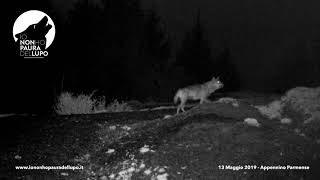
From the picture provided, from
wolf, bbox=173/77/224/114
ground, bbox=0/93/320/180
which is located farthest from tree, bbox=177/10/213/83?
ground, bbox=0/93/320/180

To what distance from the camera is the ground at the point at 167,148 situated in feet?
21.9

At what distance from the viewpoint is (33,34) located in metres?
15.0

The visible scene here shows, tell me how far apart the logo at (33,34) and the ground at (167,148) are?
5.95m

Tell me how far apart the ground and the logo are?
5949mm

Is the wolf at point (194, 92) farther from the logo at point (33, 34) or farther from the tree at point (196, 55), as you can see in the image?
the tree at point (196, 55)

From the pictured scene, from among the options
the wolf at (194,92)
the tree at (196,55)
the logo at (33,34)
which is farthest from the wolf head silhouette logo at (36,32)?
the tree at (196,55)

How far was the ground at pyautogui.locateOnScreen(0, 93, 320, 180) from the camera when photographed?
6672 mm

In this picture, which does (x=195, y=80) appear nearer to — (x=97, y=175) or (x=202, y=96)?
(x=202, y=96)

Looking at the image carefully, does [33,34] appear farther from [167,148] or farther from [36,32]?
[167,148]

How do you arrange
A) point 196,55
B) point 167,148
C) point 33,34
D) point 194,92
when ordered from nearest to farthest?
point 167,148, point 194,92, point 33,34, point 196,55

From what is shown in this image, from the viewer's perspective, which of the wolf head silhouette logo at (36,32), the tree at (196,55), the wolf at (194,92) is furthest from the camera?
the tree at (196,55)

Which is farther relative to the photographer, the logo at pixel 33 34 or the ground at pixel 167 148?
the logo at pixel 33 34

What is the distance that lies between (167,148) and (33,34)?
9.36 metres

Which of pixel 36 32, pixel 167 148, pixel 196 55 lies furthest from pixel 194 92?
pixel 196 55
